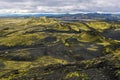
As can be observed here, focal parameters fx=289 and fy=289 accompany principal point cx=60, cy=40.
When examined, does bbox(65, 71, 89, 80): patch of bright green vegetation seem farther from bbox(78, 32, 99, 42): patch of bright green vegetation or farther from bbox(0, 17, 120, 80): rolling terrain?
bbox(78, 32, 99, 42): patch of bright green vegetation

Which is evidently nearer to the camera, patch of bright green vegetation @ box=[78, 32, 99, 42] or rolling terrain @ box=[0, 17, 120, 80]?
rolling terrain @ box=[0, 17, 120, 80]

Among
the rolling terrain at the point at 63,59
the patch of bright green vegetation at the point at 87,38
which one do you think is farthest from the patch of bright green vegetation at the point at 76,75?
the patch of bright green vegetation at the point at 87,38

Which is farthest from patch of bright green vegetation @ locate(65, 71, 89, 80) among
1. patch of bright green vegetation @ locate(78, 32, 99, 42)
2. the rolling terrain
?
patch of bright green vegetation @ locate(78, 32, 99, 42)

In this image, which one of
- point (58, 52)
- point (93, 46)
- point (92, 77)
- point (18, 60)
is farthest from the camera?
point (93, 46)

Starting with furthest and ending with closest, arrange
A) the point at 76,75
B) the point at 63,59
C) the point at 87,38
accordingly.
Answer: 1. the point at 87,38
2. the point at 63,59
3. the point at 76,75

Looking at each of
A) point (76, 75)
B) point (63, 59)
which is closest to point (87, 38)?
point (63, 59)

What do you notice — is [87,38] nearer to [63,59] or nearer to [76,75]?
[63,59]

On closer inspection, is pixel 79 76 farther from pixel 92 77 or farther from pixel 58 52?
pixel 58 52

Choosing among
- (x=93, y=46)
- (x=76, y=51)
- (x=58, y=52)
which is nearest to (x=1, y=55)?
(x=58, y=52)

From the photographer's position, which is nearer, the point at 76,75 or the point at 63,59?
the point at 76,75

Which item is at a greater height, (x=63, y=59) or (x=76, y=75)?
(x=76, y=75)

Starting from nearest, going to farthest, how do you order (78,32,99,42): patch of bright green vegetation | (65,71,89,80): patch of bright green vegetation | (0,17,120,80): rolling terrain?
(65,71,89,80): patch of bright green vegetation
(0,17,120,80): rolling terrain
(78,32,99,42): patch of bright green vegetation
